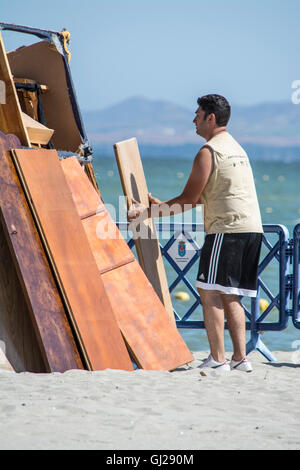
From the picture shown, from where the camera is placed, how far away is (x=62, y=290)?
445 cm

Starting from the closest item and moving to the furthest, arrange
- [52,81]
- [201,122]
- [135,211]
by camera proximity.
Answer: [201,122] < [135,211] < [52,81]

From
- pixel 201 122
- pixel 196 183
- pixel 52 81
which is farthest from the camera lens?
pixel 52 81

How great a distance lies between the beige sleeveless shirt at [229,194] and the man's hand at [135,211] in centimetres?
57

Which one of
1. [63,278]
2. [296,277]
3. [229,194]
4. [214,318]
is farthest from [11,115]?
[296,277]

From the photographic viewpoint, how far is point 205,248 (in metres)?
4.70

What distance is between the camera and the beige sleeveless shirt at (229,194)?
4.65m

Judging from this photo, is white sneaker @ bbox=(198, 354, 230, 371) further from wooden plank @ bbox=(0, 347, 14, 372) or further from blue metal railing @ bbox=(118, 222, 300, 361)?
blue metal railing @ bbox=(118, 222, 300, 361)

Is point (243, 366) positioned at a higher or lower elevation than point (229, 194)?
lower

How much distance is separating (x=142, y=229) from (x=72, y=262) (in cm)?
100

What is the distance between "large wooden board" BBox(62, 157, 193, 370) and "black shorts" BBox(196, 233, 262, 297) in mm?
456

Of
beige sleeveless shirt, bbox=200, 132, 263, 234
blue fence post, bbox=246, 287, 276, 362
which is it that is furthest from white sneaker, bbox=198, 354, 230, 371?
blue fence post, bbox=246, 287, 276, 362

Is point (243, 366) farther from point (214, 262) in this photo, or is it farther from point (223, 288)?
point (214, 262)

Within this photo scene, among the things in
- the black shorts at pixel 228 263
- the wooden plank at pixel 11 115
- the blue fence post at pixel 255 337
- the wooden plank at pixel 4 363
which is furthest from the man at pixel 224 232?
the blue fence post at pixel 255 337

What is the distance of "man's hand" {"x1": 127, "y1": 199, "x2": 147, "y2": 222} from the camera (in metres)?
5.06
